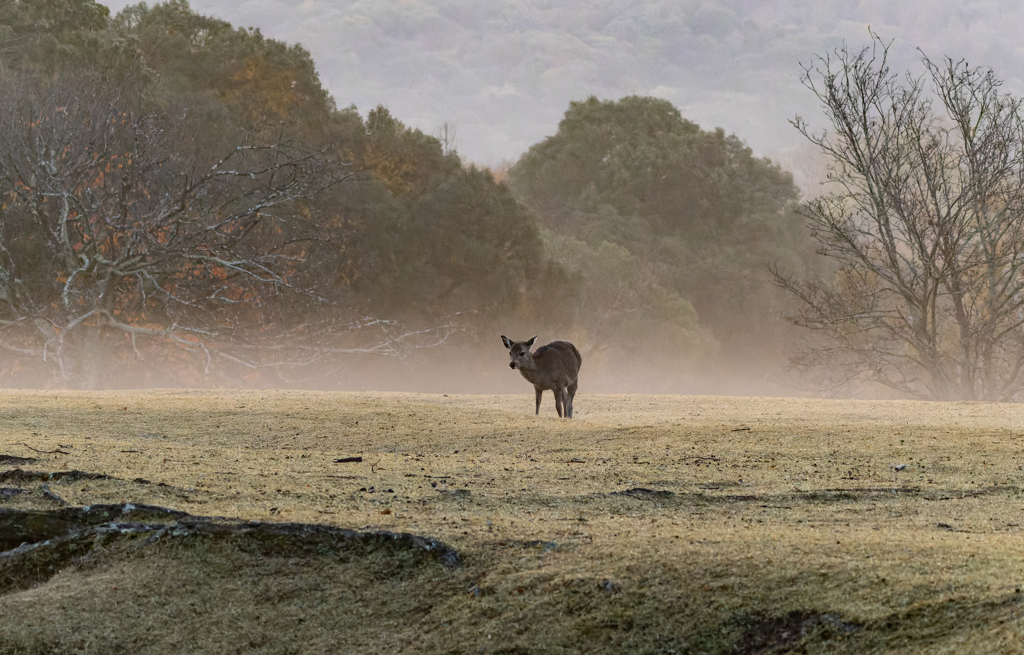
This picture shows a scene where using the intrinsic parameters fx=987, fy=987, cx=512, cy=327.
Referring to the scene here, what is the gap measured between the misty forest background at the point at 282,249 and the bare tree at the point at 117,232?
0.20 feet

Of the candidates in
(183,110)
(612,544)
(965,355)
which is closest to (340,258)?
(183,110)

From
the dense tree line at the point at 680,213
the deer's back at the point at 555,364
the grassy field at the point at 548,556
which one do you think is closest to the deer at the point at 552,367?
the deer's back at the point at 555,364

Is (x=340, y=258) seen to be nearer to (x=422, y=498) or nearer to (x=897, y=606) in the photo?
(x=422, y=498)

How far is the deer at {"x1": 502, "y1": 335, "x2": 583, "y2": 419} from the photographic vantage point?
9.40 m

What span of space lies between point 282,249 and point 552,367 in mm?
13672

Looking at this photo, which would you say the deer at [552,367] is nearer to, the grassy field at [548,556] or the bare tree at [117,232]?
the grassy field at [548,556]

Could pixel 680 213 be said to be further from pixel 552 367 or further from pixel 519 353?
pixel 519 353

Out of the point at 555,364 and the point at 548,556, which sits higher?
the point at 555,364

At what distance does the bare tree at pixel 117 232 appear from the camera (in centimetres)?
1881

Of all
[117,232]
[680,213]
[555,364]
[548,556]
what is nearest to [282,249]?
[117,232]

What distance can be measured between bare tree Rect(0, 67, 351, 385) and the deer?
366 inches

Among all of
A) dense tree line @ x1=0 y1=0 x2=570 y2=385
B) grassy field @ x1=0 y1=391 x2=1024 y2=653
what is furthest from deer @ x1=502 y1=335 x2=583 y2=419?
dense tree line @ x1=0 y1=0 x2=570 y2=385

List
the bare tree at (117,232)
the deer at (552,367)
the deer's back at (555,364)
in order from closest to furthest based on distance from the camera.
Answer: the deer at (552,367) < the deer's back at (555,364) < the bare tree at (117,232)

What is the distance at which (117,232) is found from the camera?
64.4 ft
